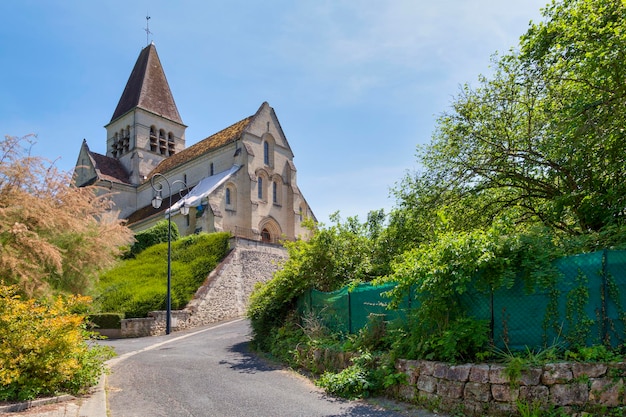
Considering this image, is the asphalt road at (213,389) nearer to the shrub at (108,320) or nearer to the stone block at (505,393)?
A: the stone block at (505,393)

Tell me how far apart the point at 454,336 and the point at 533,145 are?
7239mm

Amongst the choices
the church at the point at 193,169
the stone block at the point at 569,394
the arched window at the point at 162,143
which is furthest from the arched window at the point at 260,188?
the stone block at the point at 569,394

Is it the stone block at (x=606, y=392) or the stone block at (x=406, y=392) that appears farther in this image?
the stone block at (x=406, y=392)

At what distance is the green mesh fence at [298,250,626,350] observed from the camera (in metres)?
6.48

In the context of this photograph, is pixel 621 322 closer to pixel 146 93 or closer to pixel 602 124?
pixel 602 124

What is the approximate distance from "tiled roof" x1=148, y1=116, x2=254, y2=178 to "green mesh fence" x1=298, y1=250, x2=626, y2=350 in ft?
112

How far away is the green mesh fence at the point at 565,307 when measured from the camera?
648cm

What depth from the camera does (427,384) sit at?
7.37 meters

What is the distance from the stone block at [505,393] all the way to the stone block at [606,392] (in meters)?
0.92

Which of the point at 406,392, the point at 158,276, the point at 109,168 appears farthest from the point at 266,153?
the point at 406,392

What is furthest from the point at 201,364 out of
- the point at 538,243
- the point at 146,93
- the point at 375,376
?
the point at 146,93

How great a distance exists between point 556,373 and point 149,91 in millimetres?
54333

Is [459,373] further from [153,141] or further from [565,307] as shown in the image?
[153,141]

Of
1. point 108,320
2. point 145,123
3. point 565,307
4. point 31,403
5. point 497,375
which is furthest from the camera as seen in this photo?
point 145,123
